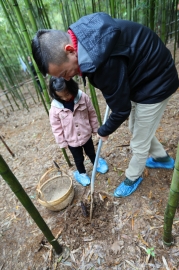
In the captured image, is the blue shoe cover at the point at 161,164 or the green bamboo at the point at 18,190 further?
the blue shoe cover at the point at 161,164

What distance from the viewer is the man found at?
3.30 ft

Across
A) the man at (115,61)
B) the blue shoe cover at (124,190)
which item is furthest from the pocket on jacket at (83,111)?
the blue shoe cover at (124,190)

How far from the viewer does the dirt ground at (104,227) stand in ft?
5.06

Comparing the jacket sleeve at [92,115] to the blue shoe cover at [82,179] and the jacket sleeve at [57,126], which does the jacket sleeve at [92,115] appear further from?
the blue shoe cover at [82,179]

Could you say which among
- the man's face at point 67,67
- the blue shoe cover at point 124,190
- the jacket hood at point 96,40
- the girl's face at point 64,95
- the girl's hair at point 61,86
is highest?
the jacket hood at point 96,40

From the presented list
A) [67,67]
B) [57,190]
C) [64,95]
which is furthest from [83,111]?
[57,190]

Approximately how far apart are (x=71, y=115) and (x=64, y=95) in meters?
0.23

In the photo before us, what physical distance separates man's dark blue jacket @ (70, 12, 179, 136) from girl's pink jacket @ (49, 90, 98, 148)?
447mm

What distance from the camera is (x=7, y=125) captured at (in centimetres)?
486

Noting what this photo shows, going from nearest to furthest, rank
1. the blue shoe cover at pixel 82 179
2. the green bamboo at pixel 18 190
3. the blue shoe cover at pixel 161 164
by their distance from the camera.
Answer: the green bamboo at pixel 18 190
the blue shoe cover at pixel 161 164
the blue shoe cover at pixel 82 179

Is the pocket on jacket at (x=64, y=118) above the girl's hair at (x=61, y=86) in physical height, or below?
below

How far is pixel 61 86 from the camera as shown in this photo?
5.19 feet

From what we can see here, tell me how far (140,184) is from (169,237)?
710 mm

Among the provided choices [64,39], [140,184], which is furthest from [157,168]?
[64,39]
